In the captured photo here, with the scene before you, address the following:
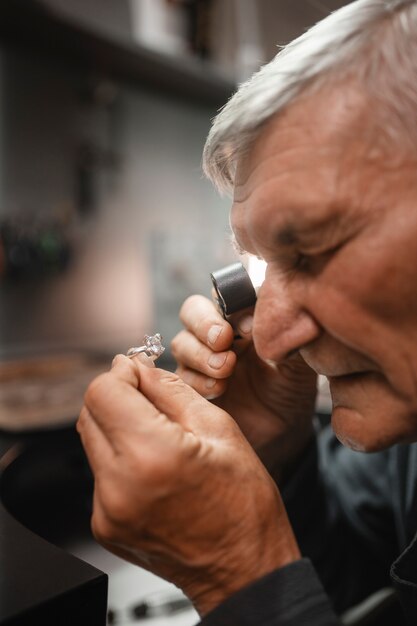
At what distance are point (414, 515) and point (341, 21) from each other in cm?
74

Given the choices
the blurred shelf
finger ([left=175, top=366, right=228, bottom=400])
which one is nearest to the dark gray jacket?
finger ([left=175, top=366, right=228, bottom=400])

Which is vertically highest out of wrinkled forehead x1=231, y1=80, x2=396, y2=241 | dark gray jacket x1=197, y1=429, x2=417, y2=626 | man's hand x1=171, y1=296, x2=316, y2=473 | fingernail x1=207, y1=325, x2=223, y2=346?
wrinkled forehead x1=231, y1=80, x2=396, y2=241

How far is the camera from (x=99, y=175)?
221cm

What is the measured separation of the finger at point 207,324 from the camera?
80 centimetres

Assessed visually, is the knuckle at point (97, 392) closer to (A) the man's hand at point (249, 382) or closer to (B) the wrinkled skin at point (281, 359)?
(B) the wrinkled skin at point (281, 359)

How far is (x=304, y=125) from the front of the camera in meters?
0.51

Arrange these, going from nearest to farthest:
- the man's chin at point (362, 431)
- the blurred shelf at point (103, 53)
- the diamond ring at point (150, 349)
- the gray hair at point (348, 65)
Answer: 1. the gray hair at point (348, 65)
2. the man's chin at point (362, 431)
3. the diamond ring at point (150, 349)
4. the blurred shelf at point (103, 53)

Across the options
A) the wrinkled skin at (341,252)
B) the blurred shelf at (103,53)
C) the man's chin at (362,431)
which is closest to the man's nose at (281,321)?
the wrinkled skin at (341,252)

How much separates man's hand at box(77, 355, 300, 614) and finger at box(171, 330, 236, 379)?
0.67 ft

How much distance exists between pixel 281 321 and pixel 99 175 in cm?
180

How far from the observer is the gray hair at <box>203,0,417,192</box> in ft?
1.60

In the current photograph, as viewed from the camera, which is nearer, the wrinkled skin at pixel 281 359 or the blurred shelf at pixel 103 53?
the wrinkled skin at pixel 281 359

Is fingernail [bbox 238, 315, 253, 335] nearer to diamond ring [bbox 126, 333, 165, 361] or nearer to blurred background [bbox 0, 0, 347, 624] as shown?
diamond ring [bbox 126, 333, 165, 361]

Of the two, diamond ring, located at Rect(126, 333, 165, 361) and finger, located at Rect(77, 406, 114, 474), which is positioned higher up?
diamond ring, located at Rect(126, 333, 165, 361)
